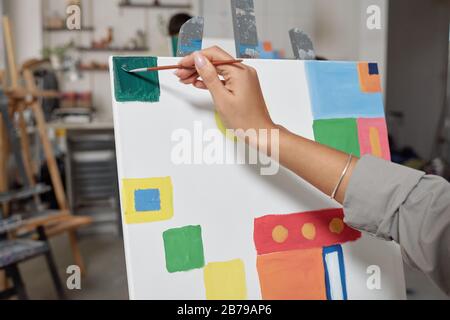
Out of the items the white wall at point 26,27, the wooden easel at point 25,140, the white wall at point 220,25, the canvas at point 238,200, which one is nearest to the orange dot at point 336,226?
the canvas at point 238,200

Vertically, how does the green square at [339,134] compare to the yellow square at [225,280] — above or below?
above

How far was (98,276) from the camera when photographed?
252cm

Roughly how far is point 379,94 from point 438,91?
414 centimetres

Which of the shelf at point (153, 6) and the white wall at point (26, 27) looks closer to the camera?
the white wall at point (26, 27)

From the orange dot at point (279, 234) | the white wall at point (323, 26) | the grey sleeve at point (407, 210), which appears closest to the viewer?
the grey sleeve at point (407, 210)

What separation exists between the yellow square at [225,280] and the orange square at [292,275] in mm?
35

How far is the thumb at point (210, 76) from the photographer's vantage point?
0.65m

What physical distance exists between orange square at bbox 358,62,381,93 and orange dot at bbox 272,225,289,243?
343 millimetres

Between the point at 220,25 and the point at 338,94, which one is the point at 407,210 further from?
the point at 220,25

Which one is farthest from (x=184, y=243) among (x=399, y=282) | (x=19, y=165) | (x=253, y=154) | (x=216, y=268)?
(x=19, y=165)

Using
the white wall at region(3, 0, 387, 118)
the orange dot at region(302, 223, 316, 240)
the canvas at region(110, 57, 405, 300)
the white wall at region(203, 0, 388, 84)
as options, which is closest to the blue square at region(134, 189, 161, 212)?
the canvas at region(110, 57, 405, 300)

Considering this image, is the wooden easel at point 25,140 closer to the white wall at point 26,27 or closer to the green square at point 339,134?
the green square at point 339,134

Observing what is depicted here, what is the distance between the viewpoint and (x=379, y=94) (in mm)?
938

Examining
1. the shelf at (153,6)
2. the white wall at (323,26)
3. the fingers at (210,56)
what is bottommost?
the fingers at (210,56)
